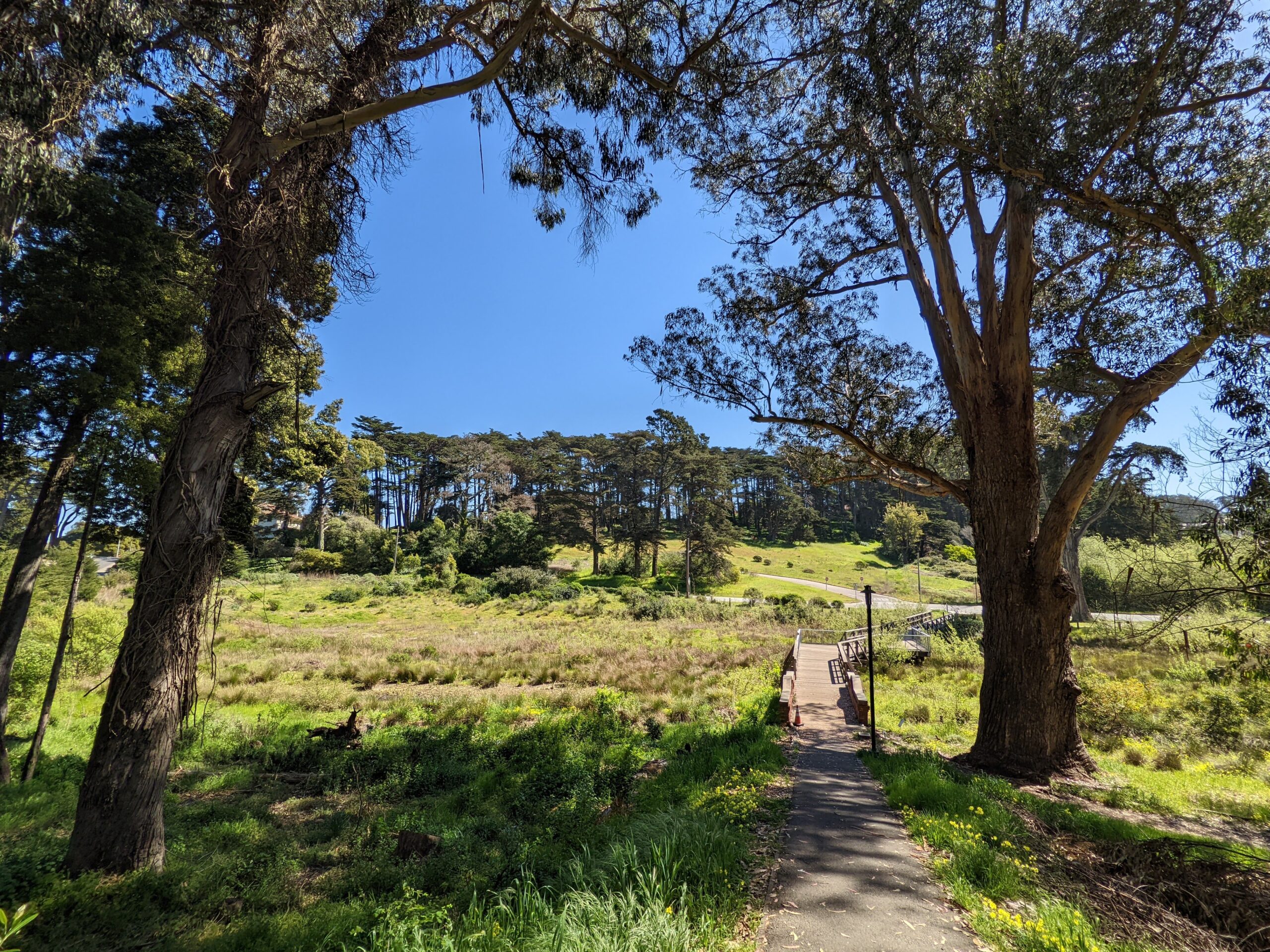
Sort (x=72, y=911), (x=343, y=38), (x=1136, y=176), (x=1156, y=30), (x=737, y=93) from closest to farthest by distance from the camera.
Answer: (x=72, y=911) → (x=343, y=38) → (x=1156, y=30) → (x=1136, y=176) → (x=737, y=93)

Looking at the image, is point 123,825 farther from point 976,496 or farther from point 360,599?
point 360,599

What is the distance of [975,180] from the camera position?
8023 mm

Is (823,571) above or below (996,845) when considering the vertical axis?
below

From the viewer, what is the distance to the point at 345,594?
29625mm

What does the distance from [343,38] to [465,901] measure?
7.84 metres

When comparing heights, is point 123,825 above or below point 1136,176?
below

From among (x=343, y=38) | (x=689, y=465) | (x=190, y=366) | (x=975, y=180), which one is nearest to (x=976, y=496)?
(x=975, y=180)

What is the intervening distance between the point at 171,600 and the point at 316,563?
1574 inches

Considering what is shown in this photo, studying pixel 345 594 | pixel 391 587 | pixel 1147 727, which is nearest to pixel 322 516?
pixel 391 587

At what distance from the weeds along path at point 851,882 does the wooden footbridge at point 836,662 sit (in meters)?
4.08

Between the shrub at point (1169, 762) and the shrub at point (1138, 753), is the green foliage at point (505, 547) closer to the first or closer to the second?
the shrub at point (1138, 753)

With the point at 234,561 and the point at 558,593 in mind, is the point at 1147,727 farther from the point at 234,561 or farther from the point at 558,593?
the point at 558,593

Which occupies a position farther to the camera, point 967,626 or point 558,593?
point 558,593

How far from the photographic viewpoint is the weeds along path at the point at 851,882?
3086 mm
